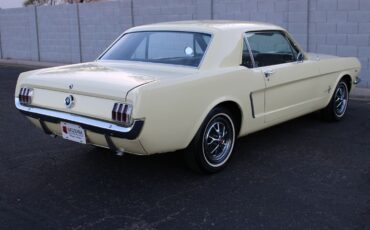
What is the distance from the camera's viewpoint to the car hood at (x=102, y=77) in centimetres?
409

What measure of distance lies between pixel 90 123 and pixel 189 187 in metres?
Answer: 1.06

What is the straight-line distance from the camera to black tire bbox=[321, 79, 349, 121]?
6738mm

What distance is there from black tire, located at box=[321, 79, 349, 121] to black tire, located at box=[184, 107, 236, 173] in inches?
90.8

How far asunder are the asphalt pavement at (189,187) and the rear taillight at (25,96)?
0.71 m

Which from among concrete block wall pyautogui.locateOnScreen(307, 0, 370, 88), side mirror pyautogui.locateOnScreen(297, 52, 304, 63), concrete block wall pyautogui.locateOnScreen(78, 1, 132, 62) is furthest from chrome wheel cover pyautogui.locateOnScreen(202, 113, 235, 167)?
concrete block wall pyautogui.locateOnScreen(78, 1, 132, 62)

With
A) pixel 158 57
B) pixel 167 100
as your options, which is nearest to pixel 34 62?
pixel 158 57

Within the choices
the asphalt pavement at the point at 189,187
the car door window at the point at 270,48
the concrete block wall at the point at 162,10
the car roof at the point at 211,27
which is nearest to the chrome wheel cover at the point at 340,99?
the asphalt pavement at the point at 189,187

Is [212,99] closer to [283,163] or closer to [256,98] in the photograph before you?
[256,98]

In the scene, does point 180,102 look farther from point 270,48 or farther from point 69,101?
point 270,48

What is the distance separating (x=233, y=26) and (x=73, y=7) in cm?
1186

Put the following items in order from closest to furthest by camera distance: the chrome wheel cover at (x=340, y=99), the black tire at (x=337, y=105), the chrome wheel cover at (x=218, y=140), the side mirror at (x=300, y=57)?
1. the chrome wheel cover at (x=218, y=140)
2. the side mirror at (x=300, y=57)
3. the black tire at (x=337, y=105)
4. the chrome wheel cover at (x=340, y=99)

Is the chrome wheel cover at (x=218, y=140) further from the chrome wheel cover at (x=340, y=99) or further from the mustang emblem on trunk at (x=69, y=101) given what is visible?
the chrome wheel cover at (x=340, y=99)

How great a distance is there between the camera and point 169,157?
527cm

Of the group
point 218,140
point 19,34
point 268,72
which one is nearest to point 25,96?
point 218,140
